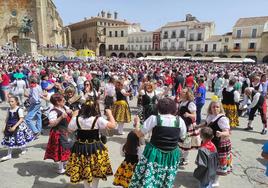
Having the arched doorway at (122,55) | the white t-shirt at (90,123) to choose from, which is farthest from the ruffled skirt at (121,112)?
the arched doorway at (122,55)

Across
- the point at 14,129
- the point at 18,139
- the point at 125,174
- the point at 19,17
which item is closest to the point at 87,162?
the point at 125,174

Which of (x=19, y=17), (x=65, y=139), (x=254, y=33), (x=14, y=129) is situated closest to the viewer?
(x=65, y=139)

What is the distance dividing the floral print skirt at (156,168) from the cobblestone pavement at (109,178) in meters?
1.30

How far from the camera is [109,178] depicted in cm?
400

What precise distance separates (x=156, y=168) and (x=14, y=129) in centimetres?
308

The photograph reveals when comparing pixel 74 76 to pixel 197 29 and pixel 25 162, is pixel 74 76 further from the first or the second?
pixel 197 29

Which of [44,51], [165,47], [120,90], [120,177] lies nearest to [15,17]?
[44,51]

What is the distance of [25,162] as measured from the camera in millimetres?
4523

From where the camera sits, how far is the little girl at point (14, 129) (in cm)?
434

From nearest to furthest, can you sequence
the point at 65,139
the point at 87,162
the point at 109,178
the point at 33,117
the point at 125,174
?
1. the point at 87,162
2. the point at 125,174
3. the point at 65,139
4. the point at 109,178
5. the point at 33,117

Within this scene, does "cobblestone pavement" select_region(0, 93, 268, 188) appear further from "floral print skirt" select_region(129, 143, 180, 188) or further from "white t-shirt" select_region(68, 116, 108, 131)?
"white t-shirt" select_region(68, 116, 108, 131)

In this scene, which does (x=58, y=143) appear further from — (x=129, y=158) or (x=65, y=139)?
(x=129, y=158)

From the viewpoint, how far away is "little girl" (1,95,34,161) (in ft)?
14.2

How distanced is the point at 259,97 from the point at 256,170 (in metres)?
2.81
